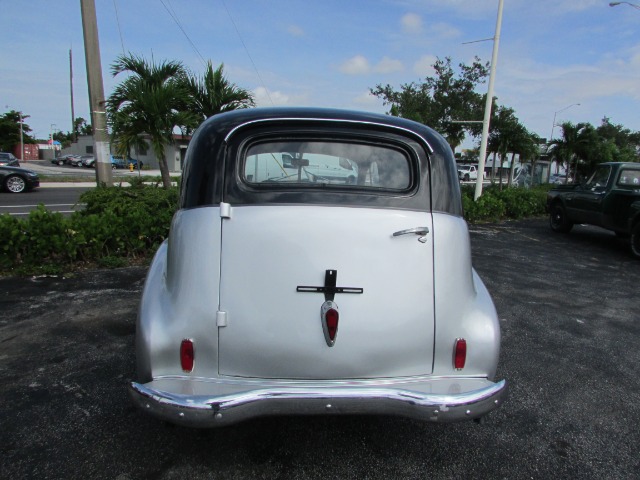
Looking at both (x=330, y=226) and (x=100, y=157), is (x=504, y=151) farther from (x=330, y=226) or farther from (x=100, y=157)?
(x=330, y=226)

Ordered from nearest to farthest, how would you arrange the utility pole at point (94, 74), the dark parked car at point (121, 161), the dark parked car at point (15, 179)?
the utility pole at point (94, 74) < the dark parked car at point (121, 161) < the dark parked car at point (15, 179)

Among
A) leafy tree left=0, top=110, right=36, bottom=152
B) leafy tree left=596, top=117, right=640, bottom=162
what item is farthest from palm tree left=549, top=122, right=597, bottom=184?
leafy tree left=0, top=110, right=36, bottom=152

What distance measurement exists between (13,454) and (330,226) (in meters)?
2.11

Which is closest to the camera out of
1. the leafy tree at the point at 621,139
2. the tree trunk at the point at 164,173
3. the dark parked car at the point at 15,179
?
the tree trunk at the point at 164,173

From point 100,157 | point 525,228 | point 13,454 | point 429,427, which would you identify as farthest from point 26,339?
point 525,228

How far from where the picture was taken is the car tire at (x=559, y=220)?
33.6 feet

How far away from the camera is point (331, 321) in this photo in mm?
2004

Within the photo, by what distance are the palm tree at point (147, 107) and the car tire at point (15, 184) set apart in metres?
11.5

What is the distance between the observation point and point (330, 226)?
80.0 inches

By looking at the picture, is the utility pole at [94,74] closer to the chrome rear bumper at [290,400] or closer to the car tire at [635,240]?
the chrome rear bumper at [290,400]

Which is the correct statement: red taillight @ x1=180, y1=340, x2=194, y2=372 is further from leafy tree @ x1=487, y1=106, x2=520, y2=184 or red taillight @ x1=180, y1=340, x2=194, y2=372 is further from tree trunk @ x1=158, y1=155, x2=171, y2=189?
leafy tree @ x1=487, y1=106, x2=520, y2=184

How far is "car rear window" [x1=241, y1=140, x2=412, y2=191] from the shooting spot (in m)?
2.24

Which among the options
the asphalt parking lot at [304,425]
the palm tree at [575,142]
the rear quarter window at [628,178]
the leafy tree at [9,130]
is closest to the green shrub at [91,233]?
the asphalt parking lot at [304,425]

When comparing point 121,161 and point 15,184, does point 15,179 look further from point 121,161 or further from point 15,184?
point 121,161
